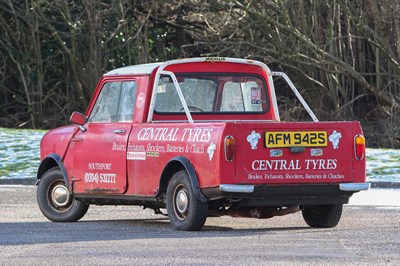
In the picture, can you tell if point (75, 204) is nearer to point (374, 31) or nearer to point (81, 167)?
point (81, 167)

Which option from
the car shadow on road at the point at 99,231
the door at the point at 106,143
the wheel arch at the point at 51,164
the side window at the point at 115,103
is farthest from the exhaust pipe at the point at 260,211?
the wheel arch at the point at 51,164

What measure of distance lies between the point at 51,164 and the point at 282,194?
11.1 ft

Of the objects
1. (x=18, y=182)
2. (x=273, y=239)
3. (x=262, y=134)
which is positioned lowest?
(x=18, y=182)

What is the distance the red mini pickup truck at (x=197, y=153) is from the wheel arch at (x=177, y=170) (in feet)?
0.04

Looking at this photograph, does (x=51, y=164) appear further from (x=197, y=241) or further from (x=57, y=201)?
(x=197, y=241)

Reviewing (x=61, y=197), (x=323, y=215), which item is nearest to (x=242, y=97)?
(x=323, y=215)

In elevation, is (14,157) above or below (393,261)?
below

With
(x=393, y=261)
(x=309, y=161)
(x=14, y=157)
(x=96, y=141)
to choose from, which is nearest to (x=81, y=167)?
(x=96, y=141)

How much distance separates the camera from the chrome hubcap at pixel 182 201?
12.5m

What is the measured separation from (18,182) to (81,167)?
796 cm

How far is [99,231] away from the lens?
1261 cm

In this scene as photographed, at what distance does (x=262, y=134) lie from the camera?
12.2m

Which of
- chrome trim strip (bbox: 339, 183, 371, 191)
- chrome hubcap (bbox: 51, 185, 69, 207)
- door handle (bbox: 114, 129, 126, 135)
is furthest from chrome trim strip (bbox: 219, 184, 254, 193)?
chrome hubcap (bbox: 51, 185, 69, 207)

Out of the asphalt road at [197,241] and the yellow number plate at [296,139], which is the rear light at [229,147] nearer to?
the yellow number plate at [296,139]
